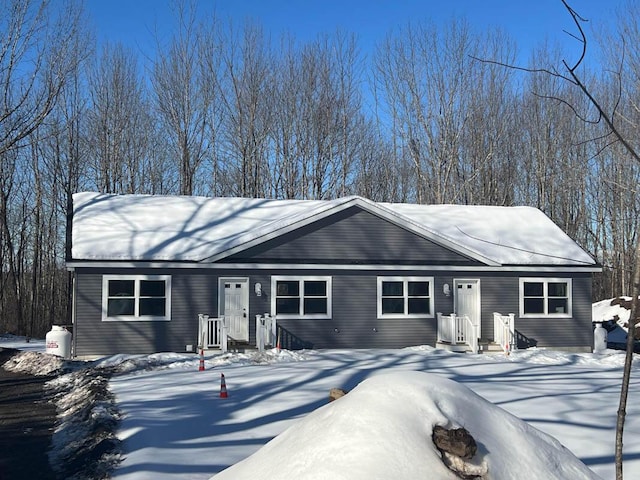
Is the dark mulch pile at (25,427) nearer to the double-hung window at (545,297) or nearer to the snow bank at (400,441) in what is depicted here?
the snow bank at (400,441)

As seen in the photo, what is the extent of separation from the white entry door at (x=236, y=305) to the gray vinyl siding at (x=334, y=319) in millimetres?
191

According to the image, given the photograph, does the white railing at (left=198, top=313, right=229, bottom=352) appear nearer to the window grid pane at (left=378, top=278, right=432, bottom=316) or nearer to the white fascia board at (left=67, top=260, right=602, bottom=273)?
the white fascia board at (left=67, top=260, right=602, bottom=273)

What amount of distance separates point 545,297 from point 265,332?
364 inches

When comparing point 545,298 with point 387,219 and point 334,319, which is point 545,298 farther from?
point 334,319

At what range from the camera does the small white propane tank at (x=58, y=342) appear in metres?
17.9

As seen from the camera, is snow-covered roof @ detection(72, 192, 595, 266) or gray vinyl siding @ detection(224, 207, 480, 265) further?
gray vinyl siding @ detection(224, 207, 480, 265)

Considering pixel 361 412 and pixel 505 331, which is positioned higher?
pixel 361 412

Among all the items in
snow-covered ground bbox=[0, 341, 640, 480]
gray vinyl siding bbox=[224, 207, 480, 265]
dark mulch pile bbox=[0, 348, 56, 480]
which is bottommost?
dark mulch pile bbox=[0, 348, 56, 480]

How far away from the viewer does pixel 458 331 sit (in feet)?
66.1

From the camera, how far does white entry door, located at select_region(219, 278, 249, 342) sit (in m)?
19.3

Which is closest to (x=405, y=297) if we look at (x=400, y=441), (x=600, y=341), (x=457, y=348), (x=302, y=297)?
(x=457, y=348)

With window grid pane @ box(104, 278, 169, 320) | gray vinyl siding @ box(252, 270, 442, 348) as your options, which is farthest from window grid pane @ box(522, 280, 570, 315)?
window grid pane @ box(104, 278, 169, 320)

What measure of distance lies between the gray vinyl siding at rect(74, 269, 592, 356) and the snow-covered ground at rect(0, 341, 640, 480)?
3.35ft

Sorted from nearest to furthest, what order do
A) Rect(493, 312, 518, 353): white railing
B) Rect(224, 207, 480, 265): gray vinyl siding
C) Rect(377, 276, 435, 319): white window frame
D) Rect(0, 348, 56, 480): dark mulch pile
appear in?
Rect(0, 348, 56, 480): dark mulch pile < Rect(224, 207, 480, 265): gray vinyl siding < Rect(493, 312, 518, 353): white railing < Rect(377, 276, 435, 319): white window frame
